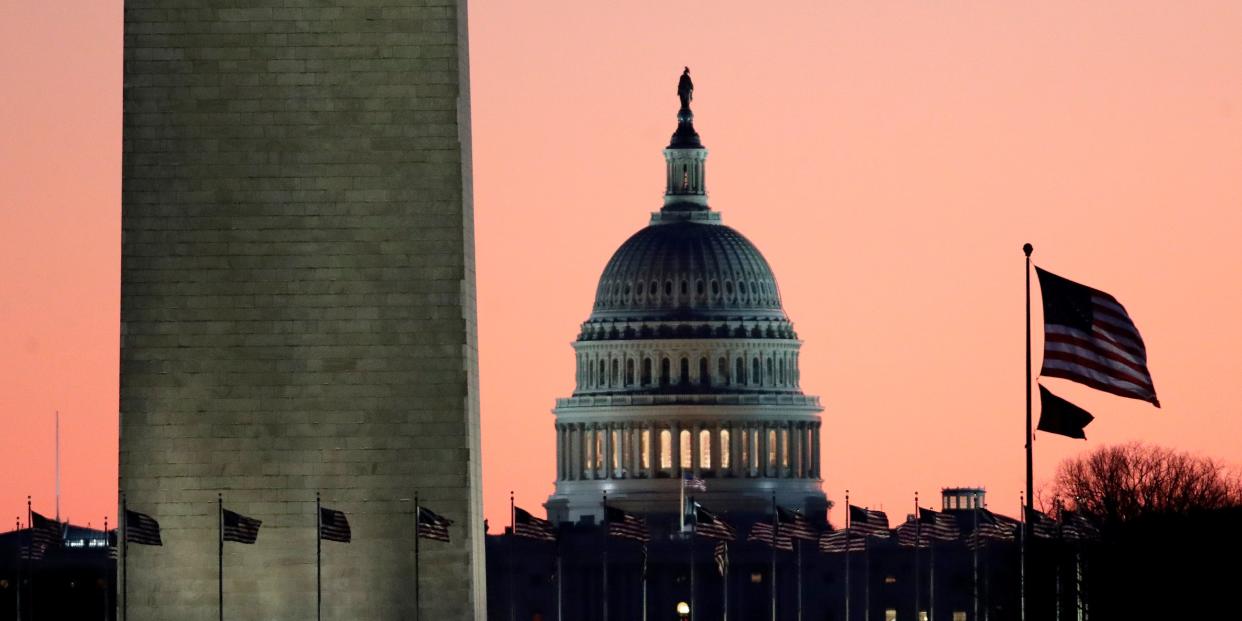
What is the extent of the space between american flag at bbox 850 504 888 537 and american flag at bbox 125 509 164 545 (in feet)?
146

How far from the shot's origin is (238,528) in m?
116

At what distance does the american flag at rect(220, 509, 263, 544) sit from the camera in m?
115

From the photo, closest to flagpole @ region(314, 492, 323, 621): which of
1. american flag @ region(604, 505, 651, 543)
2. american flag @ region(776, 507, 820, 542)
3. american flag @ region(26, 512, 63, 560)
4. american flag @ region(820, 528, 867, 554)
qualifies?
american flag @ region(26, 512, 63, 560)

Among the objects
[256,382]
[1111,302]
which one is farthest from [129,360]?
[1111,302]

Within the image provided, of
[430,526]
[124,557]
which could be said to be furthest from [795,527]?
[124,557]

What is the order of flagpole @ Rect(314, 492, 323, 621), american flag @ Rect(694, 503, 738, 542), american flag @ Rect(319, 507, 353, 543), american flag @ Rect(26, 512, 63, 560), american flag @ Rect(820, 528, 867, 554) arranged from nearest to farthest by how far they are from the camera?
1. american flag @ Rect(319, 507, 353, 543)
2. flagpole @ Rect(314, 492, 323, 621)
3. american flag @ Rect(26, 512, 63, 560)
4. american flag @ Rect(694, 503, 738, 542)
5. american flag @ Rect(820, 528, 867, 554)

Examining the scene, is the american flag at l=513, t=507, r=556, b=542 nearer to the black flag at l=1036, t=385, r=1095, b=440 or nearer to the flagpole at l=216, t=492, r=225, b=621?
the flagpole at l=216, t=492, r=225, b=621

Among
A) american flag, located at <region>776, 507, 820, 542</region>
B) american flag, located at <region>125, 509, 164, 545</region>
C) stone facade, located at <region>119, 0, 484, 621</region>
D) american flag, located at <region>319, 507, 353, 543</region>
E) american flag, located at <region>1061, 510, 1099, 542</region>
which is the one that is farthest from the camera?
american flag, located at <region>776, 507, 820, 542</region>

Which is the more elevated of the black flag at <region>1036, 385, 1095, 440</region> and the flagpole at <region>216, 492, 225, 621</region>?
the black flag at <region>1036, 385, 1095, 440</region>

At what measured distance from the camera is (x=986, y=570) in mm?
183000

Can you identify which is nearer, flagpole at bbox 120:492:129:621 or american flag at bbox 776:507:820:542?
flagpole at bbox 120:492:129:621

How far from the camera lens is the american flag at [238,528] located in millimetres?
115438

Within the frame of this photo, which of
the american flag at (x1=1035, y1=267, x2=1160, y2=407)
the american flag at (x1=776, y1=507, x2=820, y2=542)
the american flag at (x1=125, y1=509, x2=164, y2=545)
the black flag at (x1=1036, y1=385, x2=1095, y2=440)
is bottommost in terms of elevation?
the american flag at (x1=776, y1=507, x2=820, y2=542)

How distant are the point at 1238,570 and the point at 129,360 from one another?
3136cm
